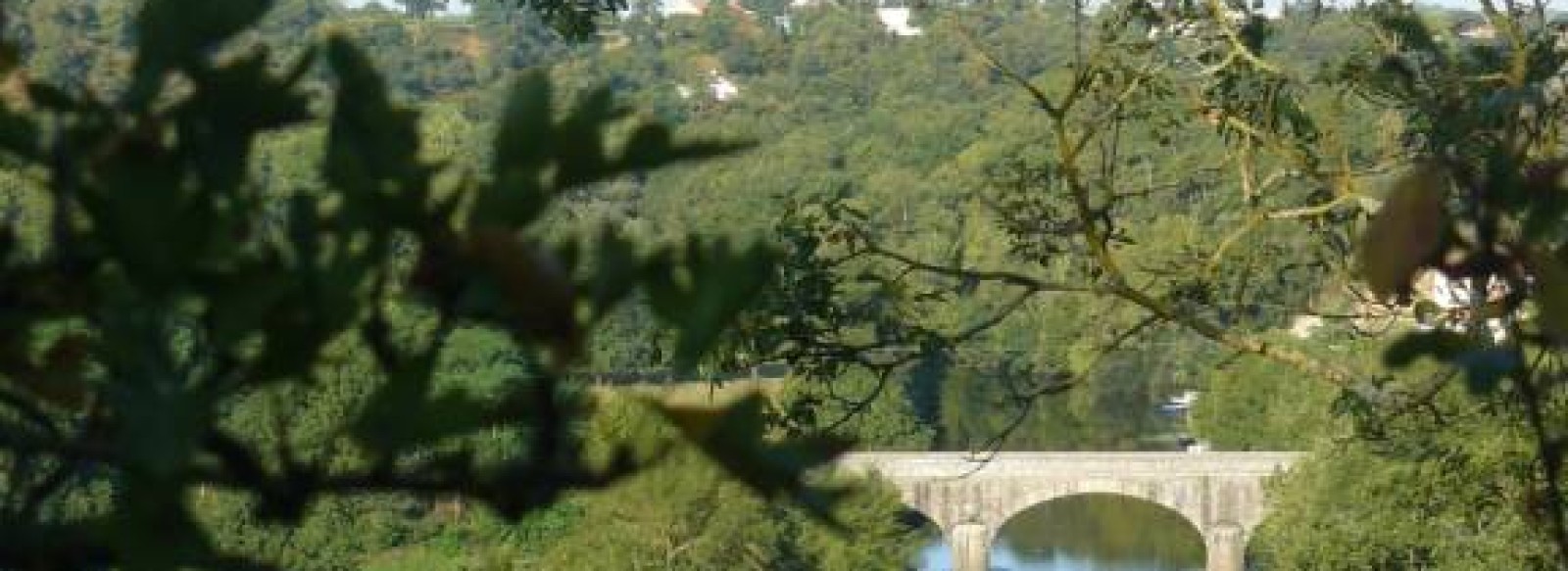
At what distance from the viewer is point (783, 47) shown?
255 ft

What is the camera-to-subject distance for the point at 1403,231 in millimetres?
950

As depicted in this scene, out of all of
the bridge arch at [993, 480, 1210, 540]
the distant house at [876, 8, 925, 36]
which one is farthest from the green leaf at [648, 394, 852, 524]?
the distant house at [876, 8, 925, 36]

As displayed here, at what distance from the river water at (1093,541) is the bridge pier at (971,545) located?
478mm

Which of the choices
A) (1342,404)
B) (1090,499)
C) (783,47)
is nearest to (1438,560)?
(1342,404)

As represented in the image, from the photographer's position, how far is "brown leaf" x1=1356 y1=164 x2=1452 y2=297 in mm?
947

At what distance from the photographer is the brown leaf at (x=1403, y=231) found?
95 centimetres

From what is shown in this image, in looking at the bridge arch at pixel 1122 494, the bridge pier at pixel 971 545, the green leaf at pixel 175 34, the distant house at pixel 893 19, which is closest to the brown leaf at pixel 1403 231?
the green leaf at pixel 175 34

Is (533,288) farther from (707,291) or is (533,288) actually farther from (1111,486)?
(1111,486)

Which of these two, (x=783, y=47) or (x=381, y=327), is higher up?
(x=783, y=47)

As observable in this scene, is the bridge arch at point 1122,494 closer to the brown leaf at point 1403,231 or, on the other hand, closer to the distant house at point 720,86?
the brown leaf at point 1403,231

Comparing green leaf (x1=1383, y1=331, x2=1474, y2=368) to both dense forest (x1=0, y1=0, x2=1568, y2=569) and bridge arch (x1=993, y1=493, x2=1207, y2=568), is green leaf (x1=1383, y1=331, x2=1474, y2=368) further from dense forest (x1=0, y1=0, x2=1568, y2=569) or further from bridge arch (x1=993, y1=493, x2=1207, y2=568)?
bridge arch (x1=993, y1=493, x2=1207, y2=568)

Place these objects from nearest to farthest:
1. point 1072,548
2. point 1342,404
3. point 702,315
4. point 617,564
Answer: point 702,315
point 1342,404
point 617,564
point 1072,548

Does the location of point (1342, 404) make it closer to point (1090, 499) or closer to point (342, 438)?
point (342, 438)

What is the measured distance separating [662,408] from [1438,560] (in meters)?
9.70
